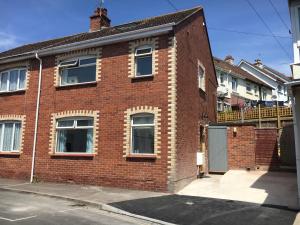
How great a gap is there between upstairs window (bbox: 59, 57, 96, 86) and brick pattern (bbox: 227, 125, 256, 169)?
767cm

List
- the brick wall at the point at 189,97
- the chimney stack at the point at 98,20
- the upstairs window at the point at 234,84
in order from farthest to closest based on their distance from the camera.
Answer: the upstairs window at the point at 234,84
the chimney stack at the point at 98,20
the brick wall at the point at 189,97

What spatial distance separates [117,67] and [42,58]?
4577mm

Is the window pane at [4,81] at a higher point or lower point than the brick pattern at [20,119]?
higher

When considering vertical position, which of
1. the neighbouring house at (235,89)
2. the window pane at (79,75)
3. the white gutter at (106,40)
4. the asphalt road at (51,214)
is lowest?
the asphalt road at (51,214)

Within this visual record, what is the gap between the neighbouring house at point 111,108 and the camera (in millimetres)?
13695

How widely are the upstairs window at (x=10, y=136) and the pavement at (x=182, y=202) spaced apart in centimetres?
260

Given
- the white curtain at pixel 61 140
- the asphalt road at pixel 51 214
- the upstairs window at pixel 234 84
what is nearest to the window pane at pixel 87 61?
the white curtain at pixel 61 140

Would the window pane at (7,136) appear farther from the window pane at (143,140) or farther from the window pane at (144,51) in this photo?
the window pane at (144,51)

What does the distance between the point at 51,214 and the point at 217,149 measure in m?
10.8

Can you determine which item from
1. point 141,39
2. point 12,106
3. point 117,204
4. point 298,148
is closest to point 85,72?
point 141,39

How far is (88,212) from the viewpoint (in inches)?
393

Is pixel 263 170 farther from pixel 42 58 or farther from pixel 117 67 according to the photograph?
pixel 42 58

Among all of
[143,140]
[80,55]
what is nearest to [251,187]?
[143,140]

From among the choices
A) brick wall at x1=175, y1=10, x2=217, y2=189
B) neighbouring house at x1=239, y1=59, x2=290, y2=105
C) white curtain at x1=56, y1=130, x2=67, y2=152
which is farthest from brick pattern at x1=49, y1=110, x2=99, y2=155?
neighbouring house at x1=239, y1=59, x2=290, y2=105
